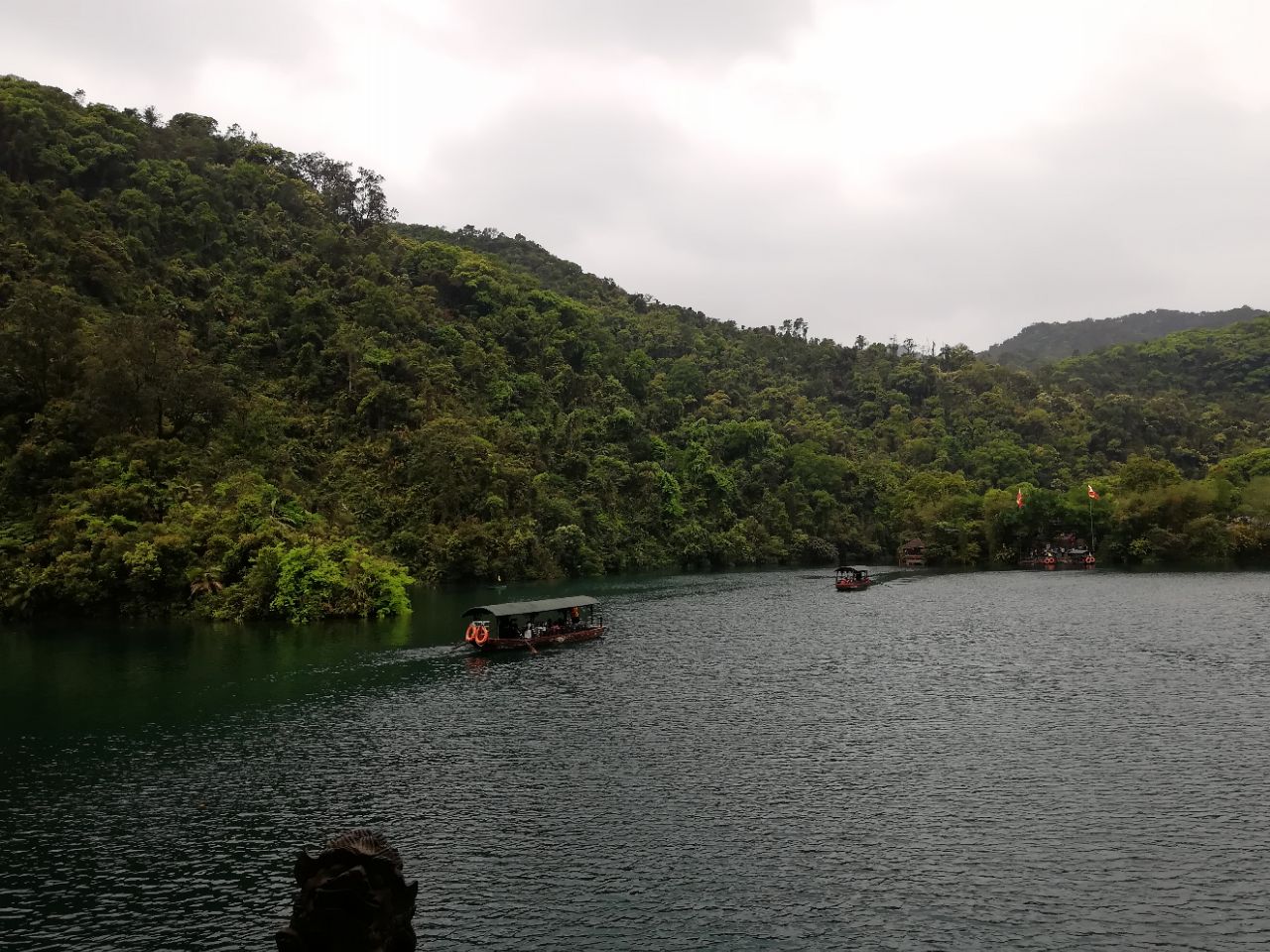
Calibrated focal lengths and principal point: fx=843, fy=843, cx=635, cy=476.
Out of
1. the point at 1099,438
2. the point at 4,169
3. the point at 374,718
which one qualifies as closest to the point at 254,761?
the point at 374,718

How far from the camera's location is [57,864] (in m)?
22.8

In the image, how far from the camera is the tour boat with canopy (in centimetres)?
5453

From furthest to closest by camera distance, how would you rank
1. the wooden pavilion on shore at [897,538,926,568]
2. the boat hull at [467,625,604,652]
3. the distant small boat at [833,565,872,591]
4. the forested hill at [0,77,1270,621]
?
the wooden pavilion on shore at [897,538,926,568] → the distant small boat at [833,565,872,591] → the forested hill at [0,77,1270,621] → the boat hull at [467,625,604,652]

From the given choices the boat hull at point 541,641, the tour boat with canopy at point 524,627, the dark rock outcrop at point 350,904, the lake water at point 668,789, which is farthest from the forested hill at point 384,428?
the dark rock outcrop at point 350,904

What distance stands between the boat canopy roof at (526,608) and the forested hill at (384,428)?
680 inches

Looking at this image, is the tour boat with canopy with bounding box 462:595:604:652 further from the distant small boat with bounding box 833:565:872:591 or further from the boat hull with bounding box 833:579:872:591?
the distant small boat with bounding box 833:565:872:591

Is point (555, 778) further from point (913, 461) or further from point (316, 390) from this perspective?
point (913, 461)

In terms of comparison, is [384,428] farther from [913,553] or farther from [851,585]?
[913,553]

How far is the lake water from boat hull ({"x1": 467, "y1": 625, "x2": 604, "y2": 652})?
6.33 ft

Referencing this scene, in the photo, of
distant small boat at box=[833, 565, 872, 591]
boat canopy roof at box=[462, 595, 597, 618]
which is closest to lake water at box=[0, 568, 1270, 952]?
boat canopy roof at box=[462, 595, 597, 618]

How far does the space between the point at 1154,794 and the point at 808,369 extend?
175302 mm

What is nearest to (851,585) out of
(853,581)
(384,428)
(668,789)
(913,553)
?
(853,581)

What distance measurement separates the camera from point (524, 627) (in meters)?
58.1

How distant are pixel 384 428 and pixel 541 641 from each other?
57631mm
